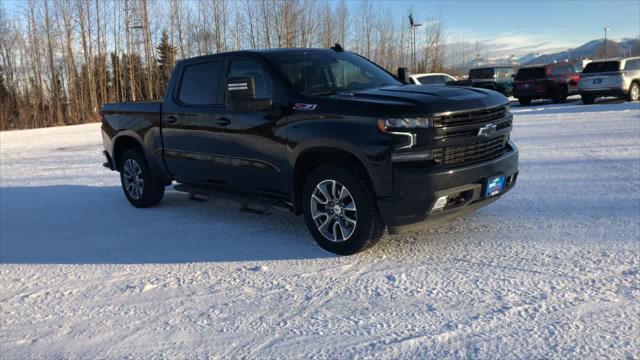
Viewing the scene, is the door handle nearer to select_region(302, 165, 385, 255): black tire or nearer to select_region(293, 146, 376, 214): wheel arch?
select_region(293, 146, 376, 214): wheel arch

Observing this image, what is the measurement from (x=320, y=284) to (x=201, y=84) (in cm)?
293

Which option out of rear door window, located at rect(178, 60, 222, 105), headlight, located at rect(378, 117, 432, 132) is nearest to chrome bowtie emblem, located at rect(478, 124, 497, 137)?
headlight, located at rect(378, 117, 432, 132)

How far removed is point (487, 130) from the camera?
4539mm

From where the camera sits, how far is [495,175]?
459 centimetres

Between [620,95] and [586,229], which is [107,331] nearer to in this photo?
[586,229]

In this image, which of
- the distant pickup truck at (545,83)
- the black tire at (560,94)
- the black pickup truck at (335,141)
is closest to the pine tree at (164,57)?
the distant pickup truck at (545,83)

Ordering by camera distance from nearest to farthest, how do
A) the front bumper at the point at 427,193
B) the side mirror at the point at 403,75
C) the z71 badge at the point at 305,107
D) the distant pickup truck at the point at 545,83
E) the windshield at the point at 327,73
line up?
the front bumper at the point at 427,193 < the z71 badge at the point at 305,107 < the windshield at the point at 327,73 < the side mirror at the point at 403,75 < the distant pickup truck at the point at 545,83

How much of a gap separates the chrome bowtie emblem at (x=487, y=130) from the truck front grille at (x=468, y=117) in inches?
2.1

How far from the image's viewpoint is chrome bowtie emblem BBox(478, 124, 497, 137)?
4477 mm

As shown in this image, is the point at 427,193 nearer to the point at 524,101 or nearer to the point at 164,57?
the point at 524,101

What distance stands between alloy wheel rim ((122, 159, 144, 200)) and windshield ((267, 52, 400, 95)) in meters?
2.66

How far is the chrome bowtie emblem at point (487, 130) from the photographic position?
176 inches

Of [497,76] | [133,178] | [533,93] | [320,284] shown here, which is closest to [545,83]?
[533,93]

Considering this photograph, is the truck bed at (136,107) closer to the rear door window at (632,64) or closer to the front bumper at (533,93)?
the rear door window at (632,64)
